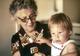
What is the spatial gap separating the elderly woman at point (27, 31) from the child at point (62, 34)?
0.07 metres

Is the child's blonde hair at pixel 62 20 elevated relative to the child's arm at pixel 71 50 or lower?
elevated

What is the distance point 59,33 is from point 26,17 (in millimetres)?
242

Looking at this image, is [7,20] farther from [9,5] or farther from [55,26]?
[55,26]

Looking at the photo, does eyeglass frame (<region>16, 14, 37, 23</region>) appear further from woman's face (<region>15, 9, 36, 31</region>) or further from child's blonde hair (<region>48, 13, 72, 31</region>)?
child's blonde hair (<region>48, 13, 72, 31</region>)

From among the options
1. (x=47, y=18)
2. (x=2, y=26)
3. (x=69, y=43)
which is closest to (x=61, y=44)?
(x=69, y=43)

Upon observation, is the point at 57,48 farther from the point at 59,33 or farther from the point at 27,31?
the point at 27,31

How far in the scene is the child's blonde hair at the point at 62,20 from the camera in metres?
1.07

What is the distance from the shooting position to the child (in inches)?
42.3

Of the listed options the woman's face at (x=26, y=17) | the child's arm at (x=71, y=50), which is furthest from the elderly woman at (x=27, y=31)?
the child's arm at (x=71, y=50)

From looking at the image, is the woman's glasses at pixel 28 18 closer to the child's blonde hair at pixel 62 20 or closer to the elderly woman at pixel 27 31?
the elderly woman at pixel 27 31

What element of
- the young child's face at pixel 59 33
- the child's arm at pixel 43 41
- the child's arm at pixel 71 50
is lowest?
the child's arm at pixel 71 50

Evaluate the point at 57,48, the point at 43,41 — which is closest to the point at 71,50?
the point at 57,48

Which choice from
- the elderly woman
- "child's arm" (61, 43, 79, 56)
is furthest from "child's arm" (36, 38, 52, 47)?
"child's arm" (61, 43, 79, 56)

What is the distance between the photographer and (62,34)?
108 cm
